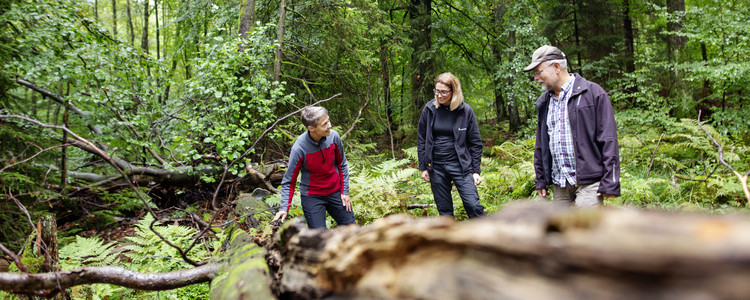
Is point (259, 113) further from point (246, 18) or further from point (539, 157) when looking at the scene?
point (539, 157)

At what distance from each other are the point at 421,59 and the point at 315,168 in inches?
355

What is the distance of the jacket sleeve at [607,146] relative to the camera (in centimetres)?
302

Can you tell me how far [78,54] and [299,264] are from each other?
22.4ft

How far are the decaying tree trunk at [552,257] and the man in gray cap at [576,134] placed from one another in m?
2.64

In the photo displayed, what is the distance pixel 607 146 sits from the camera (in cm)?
308

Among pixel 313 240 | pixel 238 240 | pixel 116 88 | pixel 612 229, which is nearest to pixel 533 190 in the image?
pixel 238 240

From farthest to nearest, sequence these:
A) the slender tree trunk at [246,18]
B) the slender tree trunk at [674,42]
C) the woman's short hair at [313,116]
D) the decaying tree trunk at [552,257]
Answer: the slender tree trunk at [674,42] → the slender tree trunk at [246,18] → the woman's short hair at [313,116] → the decaying tree trunk at [552,257]

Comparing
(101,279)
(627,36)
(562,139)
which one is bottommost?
(101,279)

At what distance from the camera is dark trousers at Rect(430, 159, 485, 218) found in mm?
4367

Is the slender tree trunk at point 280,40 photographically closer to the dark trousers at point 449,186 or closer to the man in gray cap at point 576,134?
the dark trousers at point 449,186

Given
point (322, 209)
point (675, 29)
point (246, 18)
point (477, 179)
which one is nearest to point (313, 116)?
point (322, 209)

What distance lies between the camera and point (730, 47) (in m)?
8.07

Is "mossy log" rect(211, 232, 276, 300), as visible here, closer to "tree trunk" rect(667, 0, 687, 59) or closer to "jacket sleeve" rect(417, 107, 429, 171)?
"jacket sleeve" rect(417, 107, 429, 171)

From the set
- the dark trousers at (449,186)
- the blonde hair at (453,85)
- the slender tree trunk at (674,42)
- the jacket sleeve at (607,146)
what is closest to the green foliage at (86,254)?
the dark trousers at (449,186)
